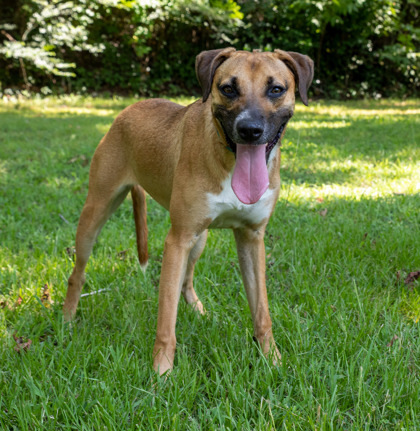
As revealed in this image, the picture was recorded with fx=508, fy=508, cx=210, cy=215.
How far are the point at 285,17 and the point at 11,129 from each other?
36.3 feet

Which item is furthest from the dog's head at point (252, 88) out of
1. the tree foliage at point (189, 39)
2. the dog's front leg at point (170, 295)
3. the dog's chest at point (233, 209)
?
the tree foliage at point (189, 39)

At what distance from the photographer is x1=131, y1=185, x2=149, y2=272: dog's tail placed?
3.77 meters

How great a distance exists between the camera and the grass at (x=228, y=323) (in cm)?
227

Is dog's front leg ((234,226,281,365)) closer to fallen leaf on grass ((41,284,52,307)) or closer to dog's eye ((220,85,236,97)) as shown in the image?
dog's eye ((220,85,236,97))

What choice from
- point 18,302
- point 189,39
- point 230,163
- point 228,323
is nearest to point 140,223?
point 18,302

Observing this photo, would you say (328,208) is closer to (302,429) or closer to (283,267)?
(283,267)

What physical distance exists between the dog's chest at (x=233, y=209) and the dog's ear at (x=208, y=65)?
529mm

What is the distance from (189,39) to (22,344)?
1662 centimetres

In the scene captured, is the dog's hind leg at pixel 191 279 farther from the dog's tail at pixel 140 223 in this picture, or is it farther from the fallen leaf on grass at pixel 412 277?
the fallen leaf on grass at pixel 412 277

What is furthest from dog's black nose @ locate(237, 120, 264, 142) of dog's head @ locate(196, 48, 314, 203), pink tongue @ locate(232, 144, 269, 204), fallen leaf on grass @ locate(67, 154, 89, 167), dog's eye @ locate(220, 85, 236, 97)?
fallen leaf on grass @ locate(67, 154, 89, 167)

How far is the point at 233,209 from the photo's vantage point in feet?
9.13

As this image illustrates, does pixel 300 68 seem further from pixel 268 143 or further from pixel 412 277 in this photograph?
pixel 412 277

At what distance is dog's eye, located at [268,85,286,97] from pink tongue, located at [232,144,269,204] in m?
0.28

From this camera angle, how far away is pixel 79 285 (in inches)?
138
